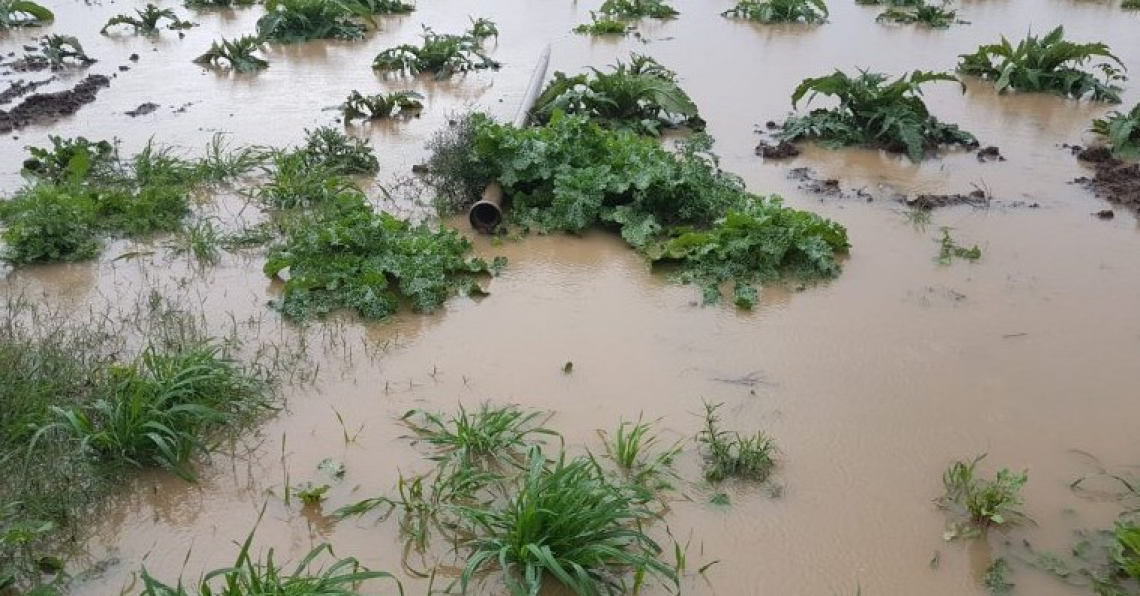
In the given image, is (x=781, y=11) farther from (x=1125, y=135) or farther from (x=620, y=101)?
(x=1125, y=135)

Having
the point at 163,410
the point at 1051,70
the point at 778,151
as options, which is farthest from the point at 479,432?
the point at 1051,70

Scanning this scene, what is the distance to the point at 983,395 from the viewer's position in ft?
15.1

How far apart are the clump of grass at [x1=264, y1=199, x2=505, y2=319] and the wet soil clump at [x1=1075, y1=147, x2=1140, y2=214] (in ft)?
15.8

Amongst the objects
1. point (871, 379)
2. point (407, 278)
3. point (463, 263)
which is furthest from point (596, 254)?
point (871, 379)

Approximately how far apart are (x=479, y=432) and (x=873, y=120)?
555cm

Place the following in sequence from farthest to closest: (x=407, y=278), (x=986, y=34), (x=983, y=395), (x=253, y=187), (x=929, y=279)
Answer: (x=986, y=34)
(x=253, y=187)
(x=929, y=279)
(x=407, y=278)
(x=983, y=395)

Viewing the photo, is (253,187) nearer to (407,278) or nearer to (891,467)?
(407,278)

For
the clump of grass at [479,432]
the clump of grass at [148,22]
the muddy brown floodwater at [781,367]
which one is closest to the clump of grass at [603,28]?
the muddy brown floodwater at [781,367]

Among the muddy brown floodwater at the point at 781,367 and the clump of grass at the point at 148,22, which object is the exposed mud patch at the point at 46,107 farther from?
the clump of grass at the point at 148,22

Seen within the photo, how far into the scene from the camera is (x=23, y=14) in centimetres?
1211

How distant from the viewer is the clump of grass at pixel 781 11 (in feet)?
42.7

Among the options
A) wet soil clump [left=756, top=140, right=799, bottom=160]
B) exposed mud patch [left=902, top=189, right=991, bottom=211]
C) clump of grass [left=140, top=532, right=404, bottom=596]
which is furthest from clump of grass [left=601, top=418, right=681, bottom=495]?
wet soil clump [left=756, top=140, right=799, bottom=160]

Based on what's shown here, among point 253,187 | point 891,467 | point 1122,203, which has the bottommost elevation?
point 253,187

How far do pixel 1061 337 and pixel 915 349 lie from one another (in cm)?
89
